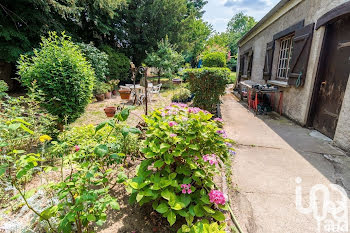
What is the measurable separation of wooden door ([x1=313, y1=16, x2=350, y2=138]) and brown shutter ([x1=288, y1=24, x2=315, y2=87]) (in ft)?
1.21

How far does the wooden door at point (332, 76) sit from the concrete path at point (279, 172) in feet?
1.32

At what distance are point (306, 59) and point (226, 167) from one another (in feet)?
12.1

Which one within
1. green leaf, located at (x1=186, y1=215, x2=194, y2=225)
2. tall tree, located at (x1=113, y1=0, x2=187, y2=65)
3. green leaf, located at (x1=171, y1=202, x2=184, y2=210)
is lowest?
green leaf, located at (x1=186, y1=215, x2=194, y2=225)

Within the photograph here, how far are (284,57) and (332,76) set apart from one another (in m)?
2.40

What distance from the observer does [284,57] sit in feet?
18.8

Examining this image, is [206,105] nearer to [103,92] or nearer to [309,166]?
[309,166]

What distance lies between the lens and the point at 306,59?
166 inches

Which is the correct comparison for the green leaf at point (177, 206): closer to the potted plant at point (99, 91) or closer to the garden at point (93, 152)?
the garden at point (93, 152)

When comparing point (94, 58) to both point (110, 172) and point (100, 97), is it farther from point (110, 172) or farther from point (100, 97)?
point (110, 172)

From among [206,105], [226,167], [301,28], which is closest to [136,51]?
[206,105]

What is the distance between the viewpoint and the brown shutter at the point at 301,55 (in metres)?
4.17

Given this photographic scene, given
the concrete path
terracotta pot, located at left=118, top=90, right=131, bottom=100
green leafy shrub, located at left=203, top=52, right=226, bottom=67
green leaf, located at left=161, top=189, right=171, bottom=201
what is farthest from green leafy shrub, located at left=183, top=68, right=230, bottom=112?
green leafy shrub, located at left=203, top=52, right=226, bottom=67

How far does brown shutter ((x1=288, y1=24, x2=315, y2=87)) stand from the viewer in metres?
4.17

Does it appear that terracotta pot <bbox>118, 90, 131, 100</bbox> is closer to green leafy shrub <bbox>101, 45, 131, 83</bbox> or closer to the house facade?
green leafy shrub <bbox>101, 45, 131, 83</bbox>
